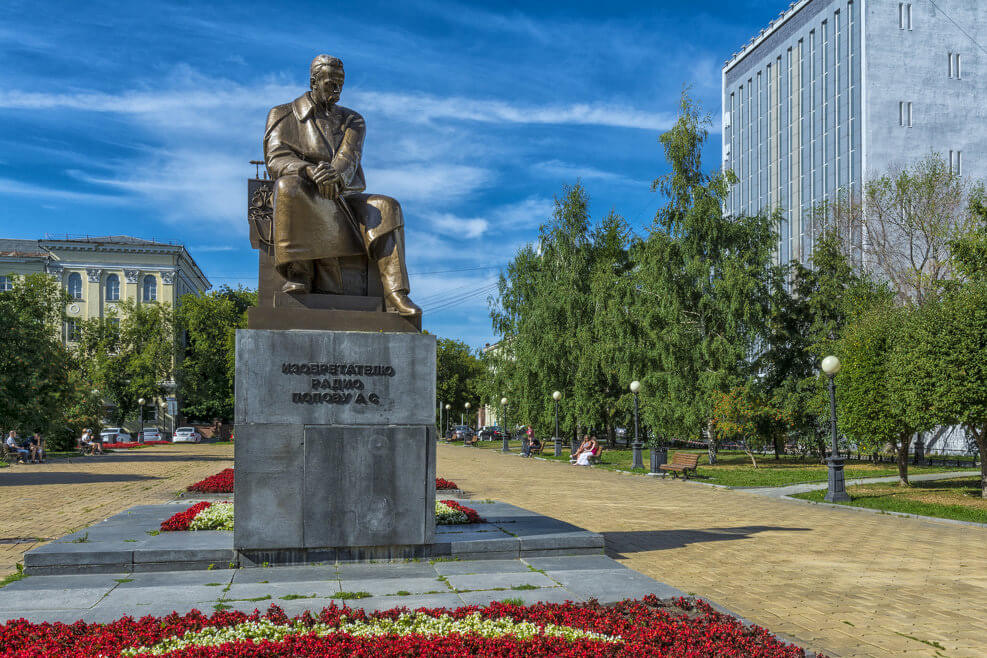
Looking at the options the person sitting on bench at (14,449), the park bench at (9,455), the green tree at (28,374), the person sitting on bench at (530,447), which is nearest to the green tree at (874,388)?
the person sitting on bench at (530,447)

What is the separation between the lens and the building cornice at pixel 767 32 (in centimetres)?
5666

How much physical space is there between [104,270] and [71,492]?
175 ft

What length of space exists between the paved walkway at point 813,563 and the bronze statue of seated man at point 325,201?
4.14 metres

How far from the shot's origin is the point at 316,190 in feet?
25.8

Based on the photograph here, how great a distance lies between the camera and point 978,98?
157ft

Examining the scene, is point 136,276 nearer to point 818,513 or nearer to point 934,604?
point 818,513

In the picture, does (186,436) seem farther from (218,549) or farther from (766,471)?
(218,549)

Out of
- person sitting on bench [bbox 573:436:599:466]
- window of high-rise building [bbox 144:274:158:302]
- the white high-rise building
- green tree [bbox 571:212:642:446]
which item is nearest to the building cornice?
the white high-rise building

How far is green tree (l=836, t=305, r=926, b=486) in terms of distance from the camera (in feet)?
58.6

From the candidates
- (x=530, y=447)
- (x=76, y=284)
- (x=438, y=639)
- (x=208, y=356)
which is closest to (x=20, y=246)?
(x=76, y=284)

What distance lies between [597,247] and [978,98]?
28200 mm

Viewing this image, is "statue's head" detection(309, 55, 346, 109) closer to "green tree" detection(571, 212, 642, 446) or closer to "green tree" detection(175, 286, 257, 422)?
"green tree" detection(571, 212, 642, 446)

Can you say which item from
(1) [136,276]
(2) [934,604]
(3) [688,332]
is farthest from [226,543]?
(1) [136,276]

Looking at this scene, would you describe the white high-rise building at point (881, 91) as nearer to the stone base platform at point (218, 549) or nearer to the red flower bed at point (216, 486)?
the red flower bed at point (216, 486)
